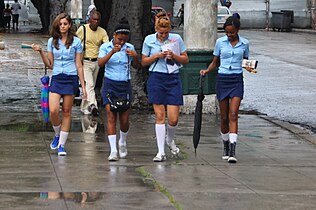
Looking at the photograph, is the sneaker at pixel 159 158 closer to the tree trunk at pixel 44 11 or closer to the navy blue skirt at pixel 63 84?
the navy blue skirt at pixel 63 84

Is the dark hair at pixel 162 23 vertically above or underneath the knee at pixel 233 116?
above

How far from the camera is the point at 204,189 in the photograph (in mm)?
8609

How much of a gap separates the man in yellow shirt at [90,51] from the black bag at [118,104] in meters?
3.78

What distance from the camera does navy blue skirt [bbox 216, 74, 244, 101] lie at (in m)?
10.3

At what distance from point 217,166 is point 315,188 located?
1520mm

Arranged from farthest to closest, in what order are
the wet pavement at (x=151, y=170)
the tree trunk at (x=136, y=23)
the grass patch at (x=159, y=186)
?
1. the tree trunk at (x=136, y=23)
2. the wet pavement at (x=151, y=170)
3. the grass patch at (x=159, y=186)

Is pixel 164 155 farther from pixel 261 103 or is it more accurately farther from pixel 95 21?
pixel 261 103

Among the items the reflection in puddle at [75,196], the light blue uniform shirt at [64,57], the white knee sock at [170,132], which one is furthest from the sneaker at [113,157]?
the reflection in puddle at [75,196]

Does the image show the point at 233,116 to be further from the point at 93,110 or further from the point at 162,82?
the point at 93,110

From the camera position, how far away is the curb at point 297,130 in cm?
1287

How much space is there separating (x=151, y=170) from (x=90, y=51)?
16.4 ft

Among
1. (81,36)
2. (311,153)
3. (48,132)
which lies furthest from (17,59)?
(311,153)

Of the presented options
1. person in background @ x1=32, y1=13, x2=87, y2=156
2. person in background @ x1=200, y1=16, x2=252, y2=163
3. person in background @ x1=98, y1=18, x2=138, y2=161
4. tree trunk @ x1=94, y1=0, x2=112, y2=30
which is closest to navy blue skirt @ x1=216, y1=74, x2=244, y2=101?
person in background @ x1=200, y1=16, x2=252, y2=163

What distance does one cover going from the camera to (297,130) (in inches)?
537
